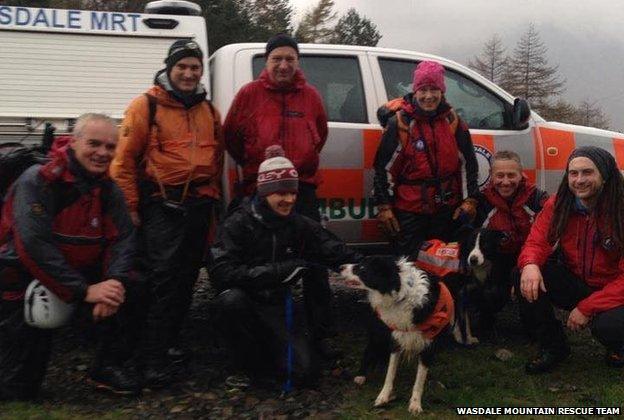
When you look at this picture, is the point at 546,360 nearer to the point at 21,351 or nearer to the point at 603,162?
the point at 603,162

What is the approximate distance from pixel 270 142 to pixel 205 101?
1.46ft

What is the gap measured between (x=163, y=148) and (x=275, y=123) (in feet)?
2.21

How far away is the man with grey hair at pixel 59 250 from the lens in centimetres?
305

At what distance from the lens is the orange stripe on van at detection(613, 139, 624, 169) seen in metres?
5.06

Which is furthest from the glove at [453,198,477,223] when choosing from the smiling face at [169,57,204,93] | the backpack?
the smiling face at [169,57,204,93]

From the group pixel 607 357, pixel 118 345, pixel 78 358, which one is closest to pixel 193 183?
pixel 118 345

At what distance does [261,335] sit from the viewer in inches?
140

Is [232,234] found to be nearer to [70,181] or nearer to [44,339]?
[70,181]

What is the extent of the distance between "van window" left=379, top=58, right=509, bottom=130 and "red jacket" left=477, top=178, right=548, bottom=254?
77cm

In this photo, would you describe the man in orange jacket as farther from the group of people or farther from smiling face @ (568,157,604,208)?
smiling face @ (568,157,604,208)

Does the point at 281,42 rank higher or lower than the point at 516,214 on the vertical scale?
higher

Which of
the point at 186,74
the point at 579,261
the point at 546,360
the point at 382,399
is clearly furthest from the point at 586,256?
the point at 186,74

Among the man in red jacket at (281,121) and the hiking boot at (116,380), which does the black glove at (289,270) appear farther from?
the hiking boot at (116,380)

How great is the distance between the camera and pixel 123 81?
171 inches
